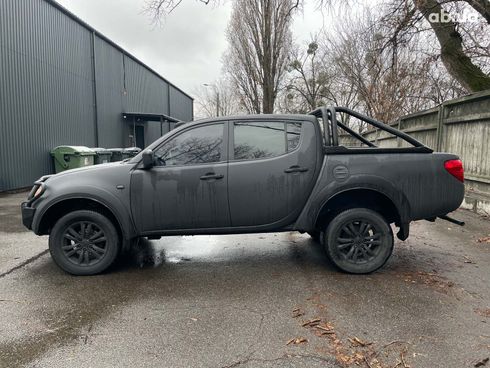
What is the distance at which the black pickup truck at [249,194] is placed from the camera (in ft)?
14.1

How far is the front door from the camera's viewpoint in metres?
4.31

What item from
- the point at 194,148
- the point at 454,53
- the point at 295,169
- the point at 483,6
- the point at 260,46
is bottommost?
the point at 295,169

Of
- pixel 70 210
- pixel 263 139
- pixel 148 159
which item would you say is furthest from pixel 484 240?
pixel 70 210

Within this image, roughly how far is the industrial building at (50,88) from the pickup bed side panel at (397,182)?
4.66 meters

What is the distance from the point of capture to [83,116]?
1617cm

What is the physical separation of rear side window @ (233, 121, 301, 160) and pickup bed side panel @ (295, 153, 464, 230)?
1.62 ft

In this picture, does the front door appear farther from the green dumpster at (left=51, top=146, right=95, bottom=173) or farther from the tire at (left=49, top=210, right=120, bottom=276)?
the green dumpster at (left=51, top=146, right=95, bottom=173)

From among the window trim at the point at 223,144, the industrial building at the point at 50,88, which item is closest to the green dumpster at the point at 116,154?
the industrial building at the point at 50,88

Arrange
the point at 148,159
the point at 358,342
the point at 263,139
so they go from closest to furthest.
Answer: the point at 358,342, the point at 148,159, the point at 263,139

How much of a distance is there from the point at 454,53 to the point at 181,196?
9414 mm

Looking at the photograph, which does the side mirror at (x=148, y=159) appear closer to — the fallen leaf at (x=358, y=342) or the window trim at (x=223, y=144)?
the window trim at (x=223, y=144)

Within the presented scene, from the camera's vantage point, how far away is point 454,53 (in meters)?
10.2

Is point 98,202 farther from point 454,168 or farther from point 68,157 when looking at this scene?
point 68,157

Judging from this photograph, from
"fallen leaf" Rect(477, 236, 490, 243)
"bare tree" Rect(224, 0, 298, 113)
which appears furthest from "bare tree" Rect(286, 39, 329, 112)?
"fallen leaf" Rect(477, 236, 490, 243)
